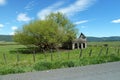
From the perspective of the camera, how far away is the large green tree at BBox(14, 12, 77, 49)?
206ft

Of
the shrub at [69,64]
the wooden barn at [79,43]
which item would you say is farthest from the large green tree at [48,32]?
the shrub at [69,64]

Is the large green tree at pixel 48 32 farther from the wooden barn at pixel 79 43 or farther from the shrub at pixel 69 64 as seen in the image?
the shrub at pixel 69 64

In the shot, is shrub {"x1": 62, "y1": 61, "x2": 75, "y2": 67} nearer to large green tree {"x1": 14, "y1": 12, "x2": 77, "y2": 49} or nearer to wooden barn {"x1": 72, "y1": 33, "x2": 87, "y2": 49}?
large green tree {"x1": 14, "y1": 12, "x2": 77, "y2": 49}

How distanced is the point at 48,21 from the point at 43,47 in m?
7.41

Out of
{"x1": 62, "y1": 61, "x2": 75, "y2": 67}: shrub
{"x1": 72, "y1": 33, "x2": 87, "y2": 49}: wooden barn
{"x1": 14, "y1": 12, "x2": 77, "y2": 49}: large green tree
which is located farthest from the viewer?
{"x1": 72, "y1": 33, "x2": 87, "y2": 49}: wooden barn

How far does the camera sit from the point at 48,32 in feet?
205

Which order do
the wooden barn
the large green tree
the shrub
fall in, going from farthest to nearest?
the wooden barn < the large green tree < the shrub

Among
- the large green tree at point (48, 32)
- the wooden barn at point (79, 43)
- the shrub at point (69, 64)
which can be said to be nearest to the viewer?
the shrub at point (69, 64)

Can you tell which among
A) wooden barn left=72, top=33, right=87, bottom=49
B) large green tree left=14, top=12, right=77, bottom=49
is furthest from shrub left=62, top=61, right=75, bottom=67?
wooden barn left=72, top=33, right=87, bottom=49

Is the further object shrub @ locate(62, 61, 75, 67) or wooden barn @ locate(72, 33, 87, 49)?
wooden barn @ locate(72, 33, 87, 49)

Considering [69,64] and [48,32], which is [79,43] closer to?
[48,32]

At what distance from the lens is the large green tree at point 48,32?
206ft

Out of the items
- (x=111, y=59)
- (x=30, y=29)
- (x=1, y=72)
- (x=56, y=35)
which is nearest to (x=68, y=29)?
(x=56, y=35)

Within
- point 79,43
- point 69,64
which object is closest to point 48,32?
point 79,43
